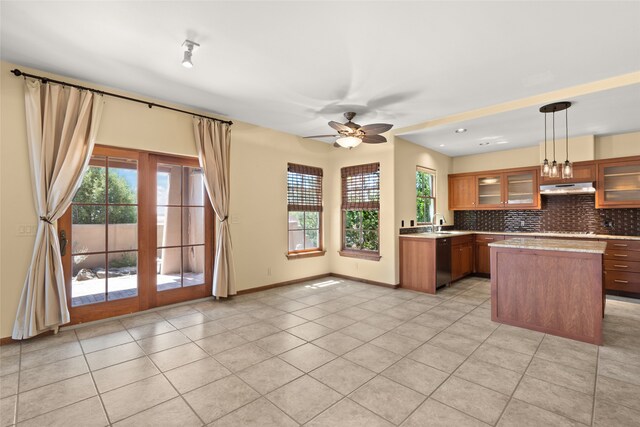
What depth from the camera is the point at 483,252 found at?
6.27 metres

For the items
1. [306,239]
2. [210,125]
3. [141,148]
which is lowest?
[306,239]

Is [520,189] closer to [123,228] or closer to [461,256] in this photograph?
[461,256]

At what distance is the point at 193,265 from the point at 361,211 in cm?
321

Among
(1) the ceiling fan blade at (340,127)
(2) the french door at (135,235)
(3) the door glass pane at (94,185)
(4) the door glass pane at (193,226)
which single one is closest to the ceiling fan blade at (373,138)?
(1) the ceiling fan blade at (340,127)

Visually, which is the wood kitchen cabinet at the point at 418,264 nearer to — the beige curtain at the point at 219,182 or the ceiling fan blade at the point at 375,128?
the ceiling fan blade at the point at 375,128

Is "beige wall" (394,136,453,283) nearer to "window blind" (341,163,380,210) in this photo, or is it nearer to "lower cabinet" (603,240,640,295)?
"window blind" (341,163,380,210)

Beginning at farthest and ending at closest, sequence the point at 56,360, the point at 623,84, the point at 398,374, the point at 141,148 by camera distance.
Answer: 1. the point at 141,148
2. the point at 623,84
3. the point at 56,360
4. the point at 398,374

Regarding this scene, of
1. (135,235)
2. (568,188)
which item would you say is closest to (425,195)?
(568,188)

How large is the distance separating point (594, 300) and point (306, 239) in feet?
14.2

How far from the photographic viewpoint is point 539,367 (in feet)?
8.54

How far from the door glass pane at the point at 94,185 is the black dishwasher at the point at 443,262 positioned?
195 inches

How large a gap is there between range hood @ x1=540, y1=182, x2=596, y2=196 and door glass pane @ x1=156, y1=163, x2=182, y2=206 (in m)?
6.51

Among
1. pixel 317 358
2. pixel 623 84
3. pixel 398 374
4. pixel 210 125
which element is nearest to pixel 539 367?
pixel 398 374

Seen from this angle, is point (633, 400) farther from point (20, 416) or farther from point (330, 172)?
point (330, 172)
